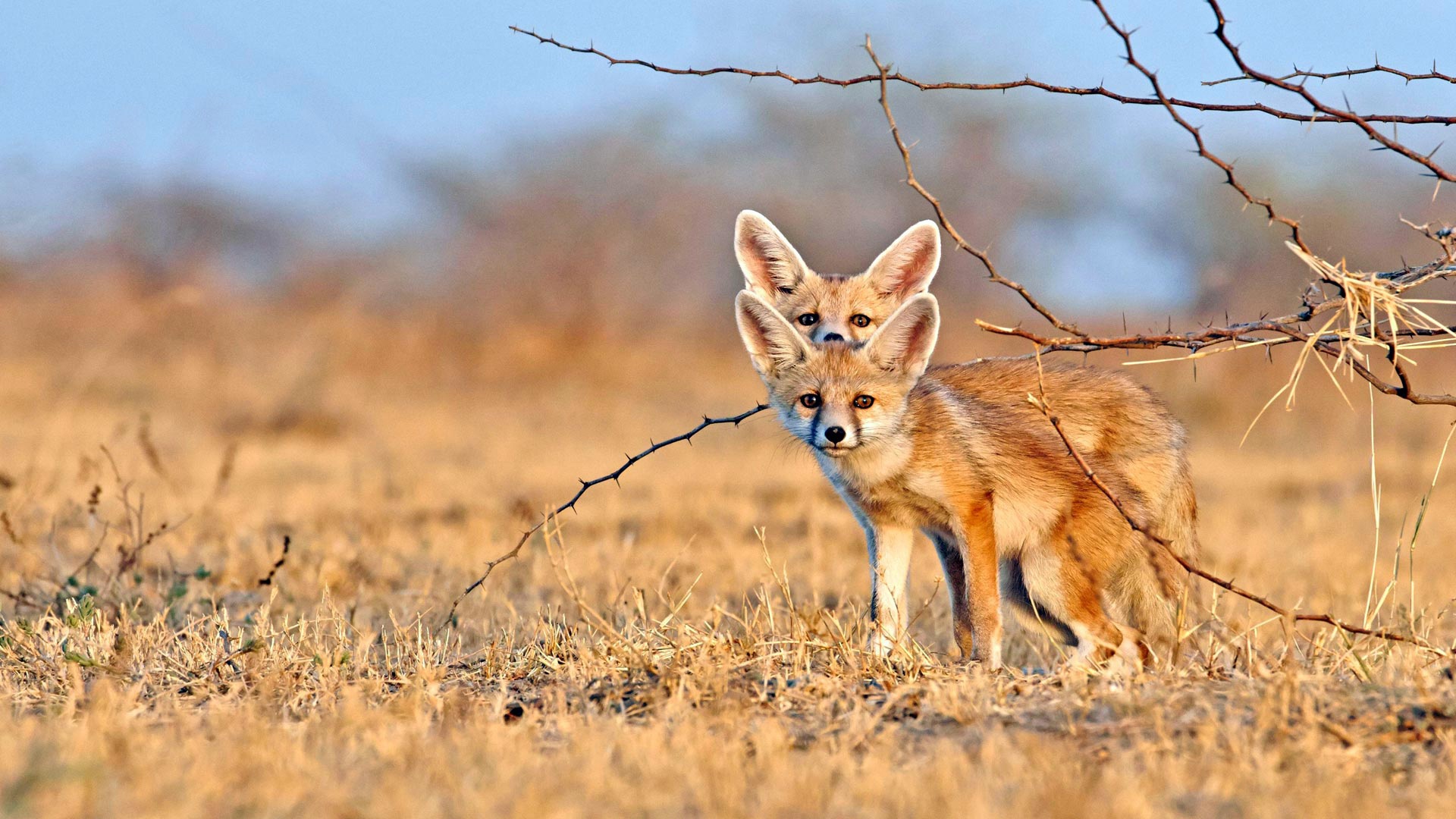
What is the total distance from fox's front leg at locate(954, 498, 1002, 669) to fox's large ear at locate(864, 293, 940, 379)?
1.85ft

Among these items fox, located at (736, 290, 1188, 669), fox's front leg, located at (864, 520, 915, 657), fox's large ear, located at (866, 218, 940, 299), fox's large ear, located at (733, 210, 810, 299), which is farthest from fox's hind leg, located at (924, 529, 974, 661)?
fox's large ear, located at (733, 210, 810, 299)

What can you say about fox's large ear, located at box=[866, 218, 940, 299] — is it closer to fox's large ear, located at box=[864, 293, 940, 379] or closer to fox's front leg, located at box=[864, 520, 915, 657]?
fox's large ear, located at box=[864, 293, 940, 379]

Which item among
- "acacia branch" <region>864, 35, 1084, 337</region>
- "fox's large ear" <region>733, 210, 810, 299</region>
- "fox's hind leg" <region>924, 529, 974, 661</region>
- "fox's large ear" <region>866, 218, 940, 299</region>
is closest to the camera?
"acacia branch" <region>864, 35, 1084, 337</region>

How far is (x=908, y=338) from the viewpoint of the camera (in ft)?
15.9

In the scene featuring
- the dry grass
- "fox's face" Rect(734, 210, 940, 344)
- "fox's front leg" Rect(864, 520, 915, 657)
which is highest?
"fox's face" Rect(734, 210, 940, 344)

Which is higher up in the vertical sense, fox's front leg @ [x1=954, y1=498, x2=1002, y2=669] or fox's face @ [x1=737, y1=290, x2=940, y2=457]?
fox's face @ [x1=737, y1=290, x2=940, y2=457]

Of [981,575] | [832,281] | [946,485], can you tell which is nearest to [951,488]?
[946,485]

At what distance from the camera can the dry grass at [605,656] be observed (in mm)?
2809

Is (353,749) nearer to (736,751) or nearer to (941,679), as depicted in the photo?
(736,751)

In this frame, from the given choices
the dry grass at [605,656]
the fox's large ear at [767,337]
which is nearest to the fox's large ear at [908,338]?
the fox's large ear at [767,337]

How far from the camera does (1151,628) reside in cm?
508

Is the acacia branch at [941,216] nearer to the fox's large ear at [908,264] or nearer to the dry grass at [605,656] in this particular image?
the dry grass at [605,656]

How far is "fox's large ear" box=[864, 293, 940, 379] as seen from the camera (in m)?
4.73

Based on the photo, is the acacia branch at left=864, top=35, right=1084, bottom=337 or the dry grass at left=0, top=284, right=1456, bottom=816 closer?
the dry grass at left=0, top=284, right=1456, bottom=816
